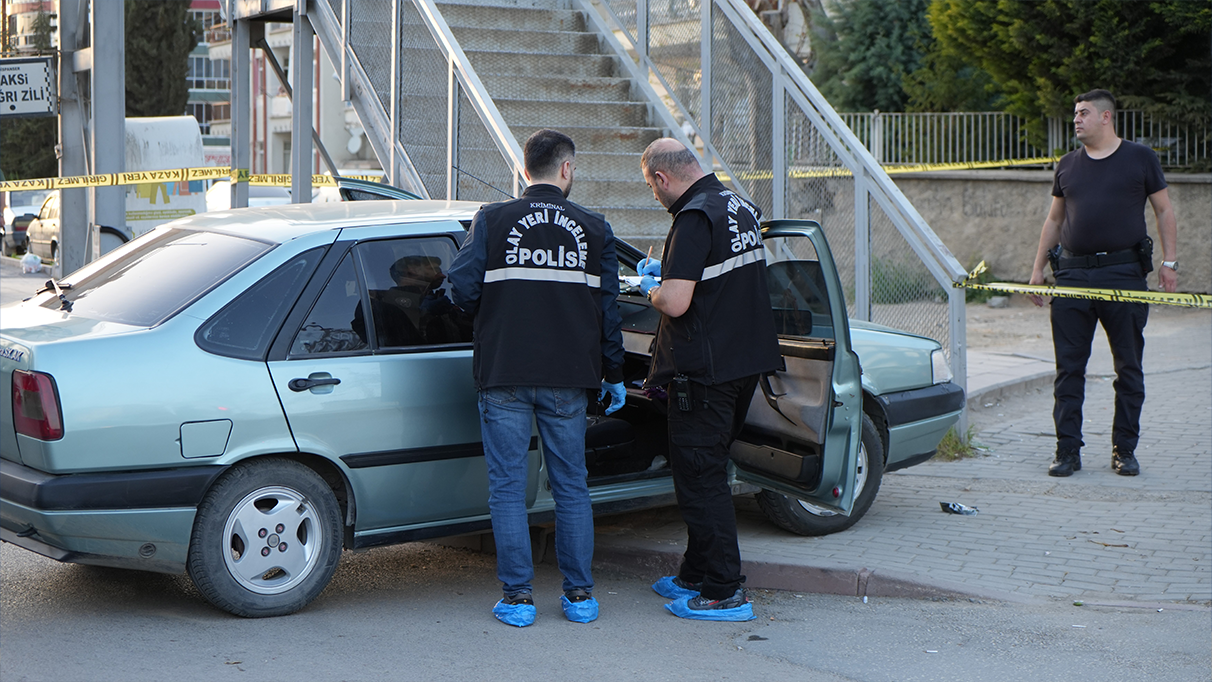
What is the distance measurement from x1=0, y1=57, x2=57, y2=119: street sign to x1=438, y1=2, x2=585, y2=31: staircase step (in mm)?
3769

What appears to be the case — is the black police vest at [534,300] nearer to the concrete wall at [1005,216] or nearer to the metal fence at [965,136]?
the metal fence at [965,136]

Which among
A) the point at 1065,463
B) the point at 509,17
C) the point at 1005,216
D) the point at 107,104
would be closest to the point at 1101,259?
the point at 1065,463

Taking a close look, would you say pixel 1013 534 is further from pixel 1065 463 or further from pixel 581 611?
pixel 581 611

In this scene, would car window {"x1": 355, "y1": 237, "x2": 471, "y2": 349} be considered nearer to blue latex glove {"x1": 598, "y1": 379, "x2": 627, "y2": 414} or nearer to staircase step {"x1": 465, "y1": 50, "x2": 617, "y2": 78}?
blue latex glove {"x1": 598, "y1": 379, "x2": 627, "y2": 414}

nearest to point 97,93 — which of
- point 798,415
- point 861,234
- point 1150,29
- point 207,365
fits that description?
point 861,234

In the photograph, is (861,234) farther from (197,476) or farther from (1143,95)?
(1143,95)

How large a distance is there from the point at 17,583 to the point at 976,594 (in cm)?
390

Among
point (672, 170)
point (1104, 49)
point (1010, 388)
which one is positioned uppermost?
point (1104, 49)

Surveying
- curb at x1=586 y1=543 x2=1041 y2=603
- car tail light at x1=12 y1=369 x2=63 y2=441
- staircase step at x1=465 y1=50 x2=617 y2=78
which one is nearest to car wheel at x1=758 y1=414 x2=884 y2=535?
curb at x1=586 y1=543 x2=1041 y2=603

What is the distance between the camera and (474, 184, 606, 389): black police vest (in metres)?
4.54

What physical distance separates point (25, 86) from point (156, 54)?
25279 millimetres

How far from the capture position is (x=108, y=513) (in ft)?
13.8

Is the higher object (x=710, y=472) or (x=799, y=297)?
(x=799, y=297)

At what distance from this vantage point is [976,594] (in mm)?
5117
